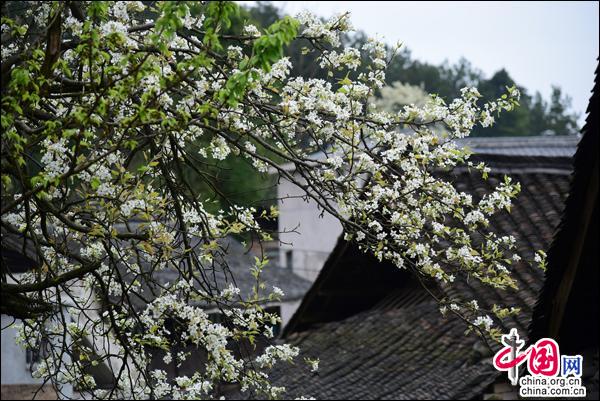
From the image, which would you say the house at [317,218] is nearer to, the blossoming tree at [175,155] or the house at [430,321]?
the house at [430,321]

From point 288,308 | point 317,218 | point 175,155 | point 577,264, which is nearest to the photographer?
point 175,155

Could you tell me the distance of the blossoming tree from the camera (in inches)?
229

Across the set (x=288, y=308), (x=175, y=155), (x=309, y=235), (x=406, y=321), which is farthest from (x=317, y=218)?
(x=175, y=155)

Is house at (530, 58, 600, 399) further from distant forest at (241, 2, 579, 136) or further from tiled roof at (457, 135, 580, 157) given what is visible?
distant forest at (241, 2, 579, 136)

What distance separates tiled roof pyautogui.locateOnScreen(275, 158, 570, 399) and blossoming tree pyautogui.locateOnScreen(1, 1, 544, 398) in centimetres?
523

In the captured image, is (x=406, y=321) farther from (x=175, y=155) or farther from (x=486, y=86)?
(x=486, y=86)

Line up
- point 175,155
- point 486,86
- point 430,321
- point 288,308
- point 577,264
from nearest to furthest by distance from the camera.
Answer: point 175,155 < point 577,264 < point 430,321 < point 288,308 < point 486,86

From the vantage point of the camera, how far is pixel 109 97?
229 inches

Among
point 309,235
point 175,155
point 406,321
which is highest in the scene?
point 309,235

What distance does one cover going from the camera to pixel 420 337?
1542cm

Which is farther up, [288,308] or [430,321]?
[288,308]

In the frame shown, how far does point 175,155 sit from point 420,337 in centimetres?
897

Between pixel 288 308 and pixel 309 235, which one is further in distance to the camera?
pixel 309 235

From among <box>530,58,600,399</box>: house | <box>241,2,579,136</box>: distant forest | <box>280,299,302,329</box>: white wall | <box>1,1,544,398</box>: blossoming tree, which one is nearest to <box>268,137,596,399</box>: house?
<box>530,58,600,399</box>: house
